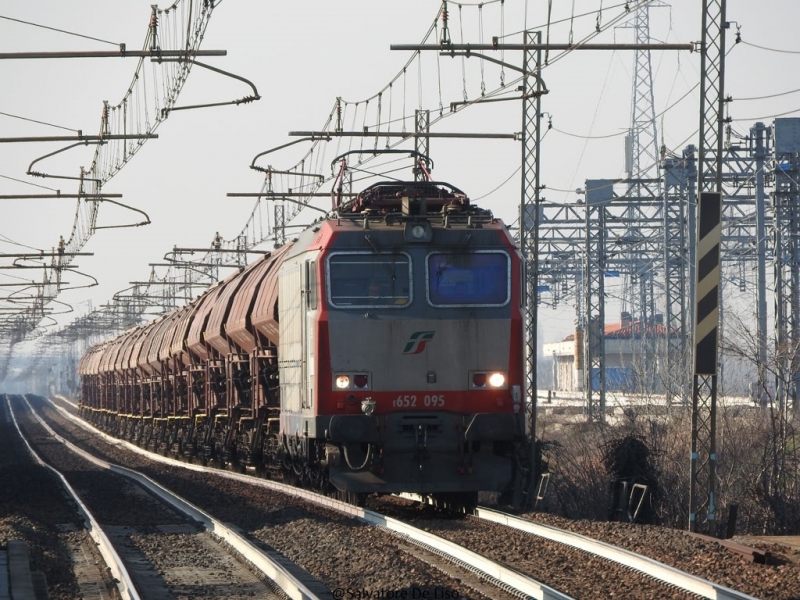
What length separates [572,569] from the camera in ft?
33.0

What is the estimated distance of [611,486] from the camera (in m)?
16.2

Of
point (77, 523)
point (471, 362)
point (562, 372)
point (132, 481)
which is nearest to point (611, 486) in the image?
point (471, 362)

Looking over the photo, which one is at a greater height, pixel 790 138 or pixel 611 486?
pixel 790 138

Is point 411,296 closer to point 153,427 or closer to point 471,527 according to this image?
point 471,527

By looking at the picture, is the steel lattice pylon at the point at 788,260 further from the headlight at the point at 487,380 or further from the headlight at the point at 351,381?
the headlight at the point at 351,381

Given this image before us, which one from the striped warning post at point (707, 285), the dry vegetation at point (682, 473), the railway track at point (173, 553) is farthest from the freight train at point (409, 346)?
the dry vegetation at point (682, 473)

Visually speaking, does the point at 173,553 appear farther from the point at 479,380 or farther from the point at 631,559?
the point at 631,559

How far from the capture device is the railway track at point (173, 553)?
378 inches

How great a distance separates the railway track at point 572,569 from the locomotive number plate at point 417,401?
1.37m

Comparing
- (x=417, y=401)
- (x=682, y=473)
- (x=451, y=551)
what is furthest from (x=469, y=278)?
(x=682, y=473)

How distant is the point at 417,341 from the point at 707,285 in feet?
11.1

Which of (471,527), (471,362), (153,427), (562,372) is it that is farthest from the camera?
(562,372)

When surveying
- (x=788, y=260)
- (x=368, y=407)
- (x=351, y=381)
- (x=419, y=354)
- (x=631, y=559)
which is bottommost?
(x=631, y=559)

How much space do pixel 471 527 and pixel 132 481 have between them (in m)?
12.1
